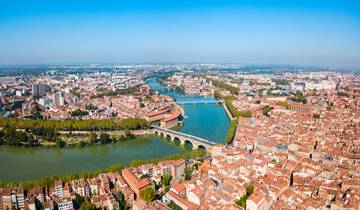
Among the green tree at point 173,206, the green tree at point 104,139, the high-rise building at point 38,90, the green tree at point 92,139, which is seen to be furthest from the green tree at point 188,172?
the high-rise building at point 38,90

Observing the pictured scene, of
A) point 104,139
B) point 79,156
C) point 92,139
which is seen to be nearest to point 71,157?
point 79,156

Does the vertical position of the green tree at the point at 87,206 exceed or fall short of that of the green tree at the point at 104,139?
it exceeds it

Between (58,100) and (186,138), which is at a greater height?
(58,100)

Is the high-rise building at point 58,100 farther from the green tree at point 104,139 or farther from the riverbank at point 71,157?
the green tree at point 104,139

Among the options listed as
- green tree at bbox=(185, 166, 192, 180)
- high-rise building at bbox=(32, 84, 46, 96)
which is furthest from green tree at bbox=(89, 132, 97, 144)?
high-rise building at bbox=(32, 84, 46, 96)

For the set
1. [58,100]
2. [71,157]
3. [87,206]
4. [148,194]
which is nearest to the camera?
[87,206]

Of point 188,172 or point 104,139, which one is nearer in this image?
point 188,172

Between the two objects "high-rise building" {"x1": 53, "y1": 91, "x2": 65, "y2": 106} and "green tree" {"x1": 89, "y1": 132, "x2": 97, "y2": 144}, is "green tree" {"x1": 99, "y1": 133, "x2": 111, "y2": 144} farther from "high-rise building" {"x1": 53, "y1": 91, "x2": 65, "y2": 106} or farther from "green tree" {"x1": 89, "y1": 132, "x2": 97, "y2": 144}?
"high-rise building" {"x1": 53, "y1": 91, "x2": 65, "y2": 106}

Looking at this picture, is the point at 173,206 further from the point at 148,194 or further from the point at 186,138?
the point at 186,138
